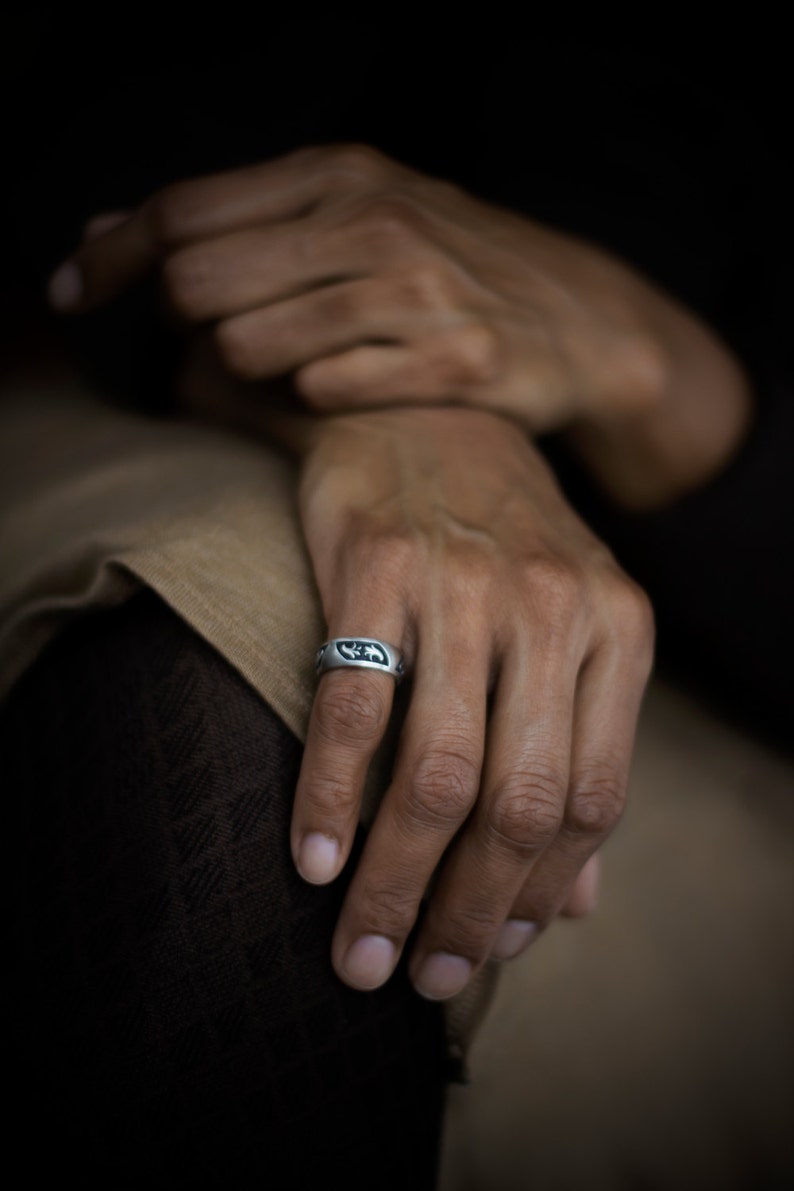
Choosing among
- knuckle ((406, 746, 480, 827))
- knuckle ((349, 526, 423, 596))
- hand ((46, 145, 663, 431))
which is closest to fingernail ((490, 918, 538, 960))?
knuckle ((406, 746, 480, 827))

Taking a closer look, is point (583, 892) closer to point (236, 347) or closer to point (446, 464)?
point (446, 464)

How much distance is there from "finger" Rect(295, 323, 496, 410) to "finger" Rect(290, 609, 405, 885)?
282mm

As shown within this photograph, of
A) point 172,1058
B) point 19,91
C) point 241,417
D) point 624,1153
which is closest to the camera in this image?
point 172,1058

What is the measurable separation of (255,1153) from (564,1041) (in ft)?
0.97

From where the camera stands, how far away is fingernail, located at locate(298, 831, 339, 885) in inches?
17.5

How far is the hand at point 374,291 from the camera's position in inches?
25.2

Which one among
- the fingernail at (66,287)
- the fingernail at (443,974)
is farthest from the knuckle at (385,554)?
the fingernail at (66,287)

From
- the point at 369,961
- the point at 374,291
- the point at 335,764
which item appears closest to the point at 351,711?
the point at 335,764

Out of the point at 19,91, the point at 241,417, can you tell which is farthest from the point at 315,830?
the point at 19,91

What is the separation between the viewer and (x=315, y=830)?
0.45m

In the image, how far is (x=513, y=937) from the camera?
521 mm

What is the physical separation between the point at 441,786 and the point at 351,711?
64 millimetres

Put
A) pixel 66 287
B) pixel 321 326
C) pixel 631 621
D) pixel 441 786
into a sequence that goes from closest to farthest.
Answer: pixel 441 786 < pixel 631 621 < pixel 321 326 < pixel 66 287

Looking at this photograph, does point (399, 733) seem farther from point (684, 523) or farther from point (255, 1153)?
A: point (684, 523)
